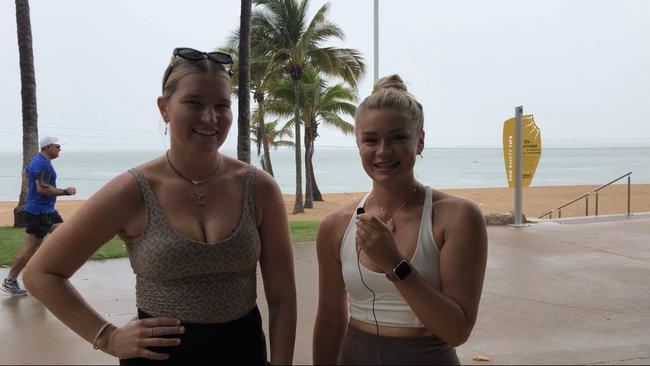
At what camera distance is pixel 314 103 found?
27.5 m

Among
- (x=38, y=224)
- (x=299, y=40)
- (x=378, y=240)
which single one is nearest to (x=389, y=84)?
(x=378, y=240)

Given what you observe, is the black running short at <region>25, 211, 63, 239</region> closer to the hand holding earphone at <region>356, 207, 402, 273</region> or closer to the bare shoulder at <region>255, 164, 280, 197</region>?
the bare shoulder at <region>255, 164, 280, 197</region>

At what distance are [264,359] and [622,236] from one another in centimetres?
927

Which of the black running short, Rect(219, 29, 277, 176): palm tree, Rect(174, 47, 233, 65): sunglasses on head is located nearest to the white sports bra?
Rect(174, 47, 233, 65): sunglasses on head

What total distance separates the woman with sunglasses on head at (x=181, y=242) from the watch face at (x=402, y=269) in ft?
1.47

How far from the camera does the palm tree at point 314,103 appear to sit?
2666cm

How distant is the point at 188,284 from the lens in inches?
70.4

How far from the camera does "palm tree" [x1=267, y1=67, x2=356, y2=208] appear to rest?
26.7m

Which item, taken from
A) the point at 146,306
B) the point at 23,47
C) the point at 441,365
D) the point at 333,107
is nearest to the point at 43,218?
the point at 146,306

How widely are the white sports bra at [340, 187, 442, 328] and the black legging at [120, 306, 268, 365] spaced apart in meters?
0.33

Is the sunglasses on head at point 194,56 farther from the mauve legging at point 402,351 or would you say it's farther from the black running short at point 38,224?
the black running short at point 38,224

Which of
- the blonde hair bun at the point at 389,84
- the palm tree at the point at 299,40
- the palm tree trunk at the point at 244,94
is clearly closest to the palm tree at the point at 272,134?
the palm tree at the point at 299,40

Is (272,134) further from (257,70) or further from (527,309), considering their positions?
(527,309)

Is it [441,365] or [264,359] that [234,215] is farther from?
[441,365]
